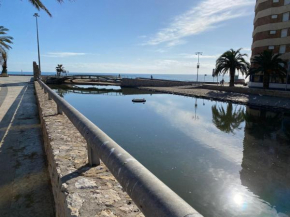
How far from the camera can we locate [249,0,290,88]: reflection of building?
32678mm

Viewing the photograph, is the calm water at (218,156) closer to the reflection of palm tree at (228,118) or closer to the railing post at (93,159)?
the reflection of palm tree at (228,118)

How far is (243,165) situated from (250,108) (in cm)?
1599

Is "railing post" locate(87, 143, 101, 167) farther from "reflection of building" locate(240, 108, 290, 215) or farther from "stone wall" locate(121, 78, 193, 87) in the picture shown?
"stone wall" locate(121, 78, 193, 87)

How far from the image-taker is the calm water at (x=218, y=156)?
6.61 meters

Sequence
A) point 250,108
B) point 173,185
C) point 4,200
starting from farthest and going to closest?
point 250,108 → point 173,185 → point 4,200

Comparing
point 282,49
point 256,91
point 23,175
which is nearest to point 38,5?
point 23,175

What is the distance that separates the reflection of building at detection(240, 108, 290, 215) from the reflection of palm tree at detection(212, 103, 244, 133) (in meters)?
1.06

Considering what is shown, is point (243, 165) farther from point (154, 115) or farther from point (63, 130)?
point (154, 115)

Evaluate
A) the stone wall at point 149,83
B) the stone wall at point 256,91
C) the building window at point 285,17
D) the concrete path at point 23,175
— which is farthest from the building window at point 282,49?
the concrete path at point 23,175

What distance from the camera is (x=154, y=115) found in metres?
20.3

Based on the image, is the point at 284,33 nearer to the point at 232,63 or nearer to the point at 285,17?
the point at 285,17

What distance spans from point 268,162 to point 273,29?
32.8m

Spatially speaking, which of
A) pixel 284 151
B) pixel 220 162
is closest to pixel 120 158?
pixel 220 162

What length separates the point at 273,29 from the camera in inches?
1347
